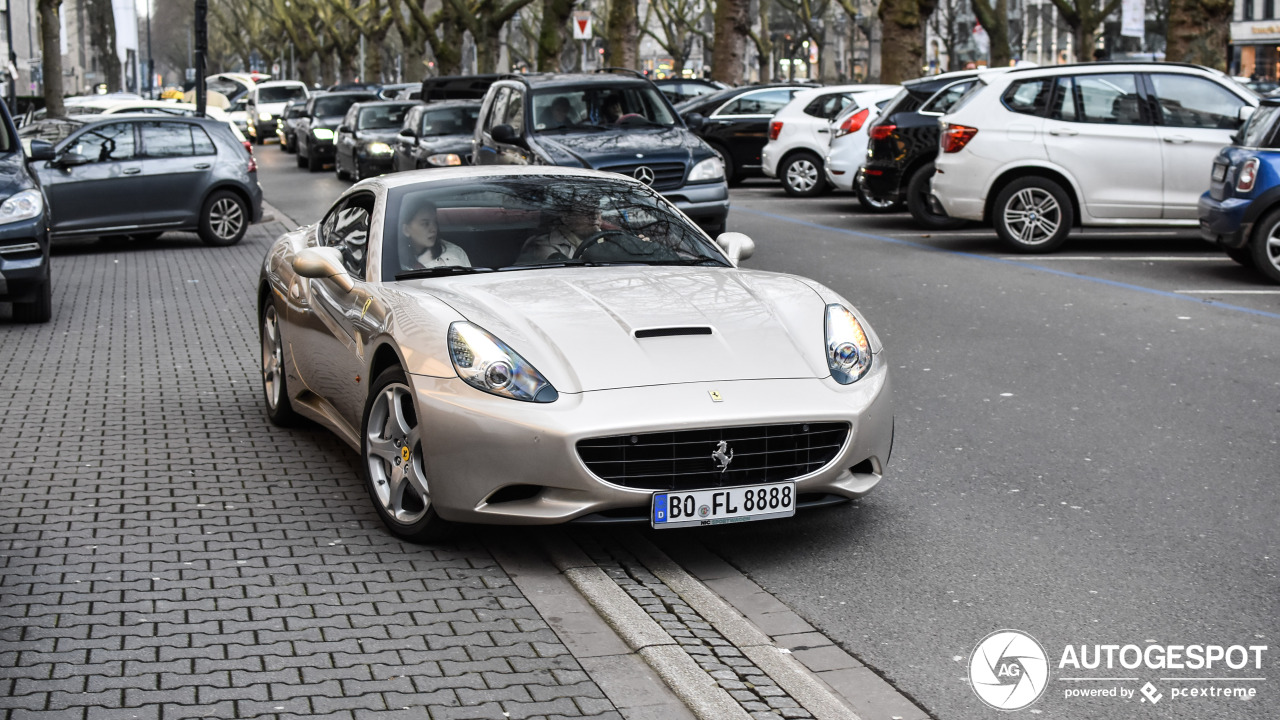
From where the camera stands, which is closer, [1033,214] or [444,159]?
[1033,214]

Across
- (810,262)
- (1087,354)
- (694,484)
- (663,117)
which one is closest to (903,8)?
(663,117)

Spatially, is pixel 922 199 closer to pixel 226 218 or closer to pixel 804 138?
pixel 804 138

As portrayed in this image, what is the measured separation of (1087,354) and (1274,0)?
2746 inches

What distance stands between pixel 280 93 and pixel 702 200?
42889mm

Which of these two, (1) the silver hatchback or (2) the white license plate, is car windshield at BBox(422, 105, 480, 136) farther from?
(2) the white license plate

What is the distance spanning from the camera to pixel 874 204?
20.6m

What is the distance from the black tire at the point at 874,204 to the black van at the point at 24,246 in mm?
11390

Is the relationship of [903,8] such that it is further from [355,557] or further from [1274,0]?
[1274,0]

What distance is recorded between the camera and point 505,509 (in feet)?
17.7

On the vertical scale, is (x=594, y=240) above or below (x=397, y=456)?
above

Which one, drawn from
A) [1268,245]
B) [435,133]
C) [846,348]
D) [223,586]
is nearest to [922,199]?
[1268,245]

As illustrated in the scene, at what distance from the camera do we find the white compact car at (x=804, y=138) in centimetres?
2347

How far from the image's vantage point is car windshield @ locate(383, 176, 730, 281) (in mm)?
6523

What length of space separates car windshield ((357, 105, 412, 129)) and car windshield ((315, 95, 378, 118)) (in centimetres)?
710
